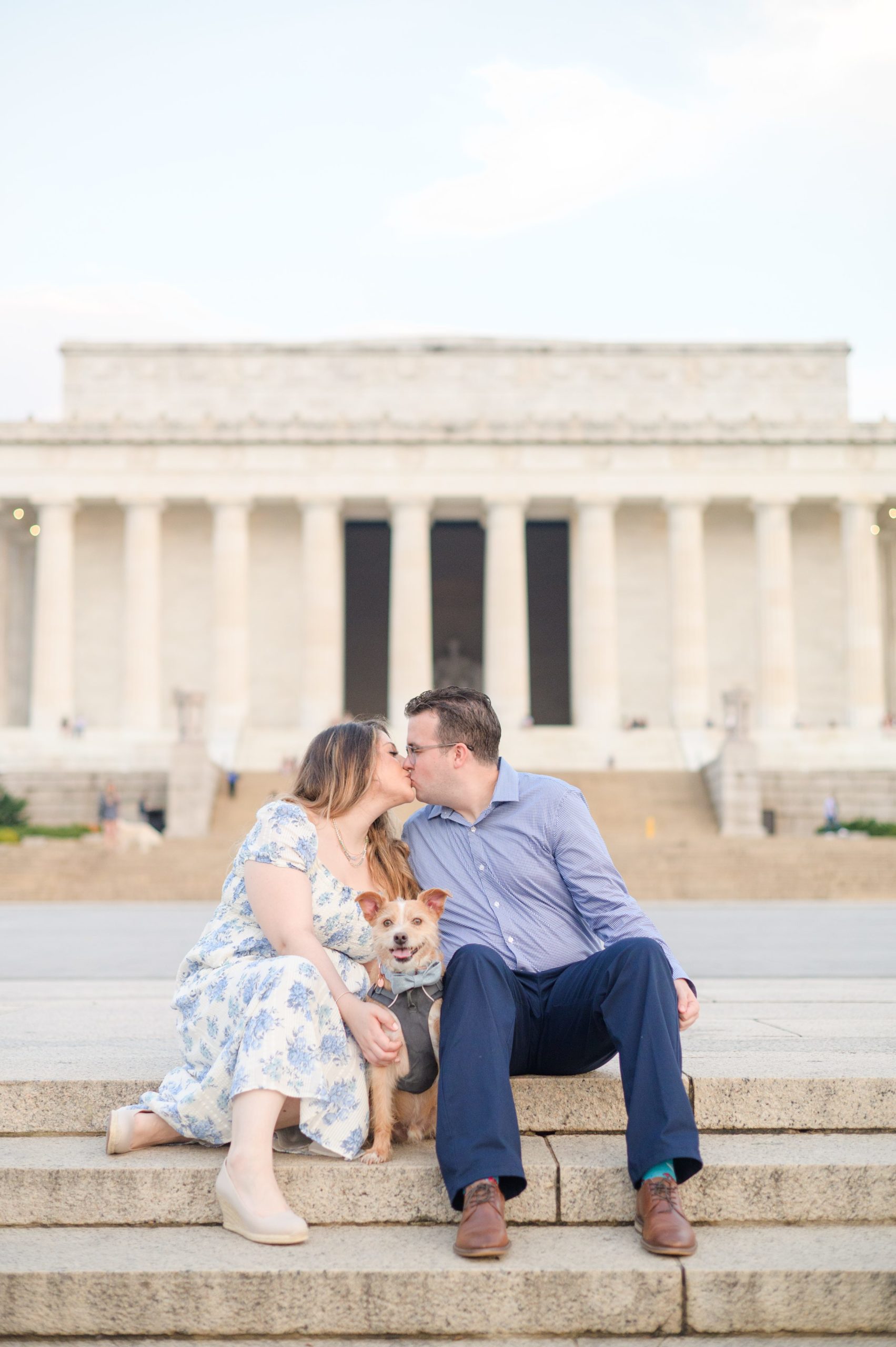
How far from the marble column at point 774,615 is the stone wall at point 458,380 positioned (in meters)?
5.63

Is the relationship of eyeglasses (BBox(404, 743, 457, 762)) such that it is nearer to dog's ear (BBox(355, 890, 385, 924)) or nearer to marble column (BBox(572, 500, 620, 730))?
dog's ear (BBox(355, 890, 385, 924))

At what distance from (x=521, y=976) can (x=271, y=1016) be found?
1.34 meters

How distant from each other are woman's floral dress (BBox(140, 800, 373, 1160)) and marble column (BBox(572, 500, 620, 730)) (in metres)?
46.0

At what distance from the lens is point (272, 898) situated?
580 cm

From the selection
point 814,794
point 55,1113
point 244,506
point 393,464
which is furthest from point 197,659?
point 55,1113

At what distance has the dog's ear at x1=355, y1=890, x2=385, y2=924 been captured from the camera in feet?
18.8

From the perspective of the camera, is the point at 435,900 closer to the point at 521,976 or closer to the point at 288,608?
the point at 521,976

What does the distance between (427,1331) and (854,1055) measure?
3.07m

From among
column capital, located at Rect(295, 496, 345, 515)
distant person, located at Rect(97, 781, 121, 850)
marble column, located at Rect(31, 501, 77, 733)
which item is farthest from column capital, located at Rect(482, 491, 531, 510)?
distant person, located at Rect(97, 781, 121, 850)

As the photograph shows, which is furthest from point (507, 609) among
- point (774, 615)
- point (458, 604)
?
point (458, 604)

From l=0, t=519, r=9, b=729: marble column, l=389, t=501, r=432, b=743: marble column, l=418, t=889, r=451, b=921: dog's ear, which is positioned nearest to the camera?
l=418, t=889, r=451, b=921: dog's ear

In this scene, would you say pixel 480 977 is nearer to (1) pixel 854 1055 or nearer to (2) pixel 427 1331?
(2) pixel 427 1331

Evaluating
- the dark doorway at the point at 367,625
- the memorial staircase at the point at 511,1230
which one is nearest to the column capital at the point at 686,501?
the dark doorway at the point at 367,625

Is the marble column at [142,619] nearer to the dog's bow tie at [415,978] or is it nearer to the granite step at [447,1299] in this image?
the dog's bow tie at [415,978]
